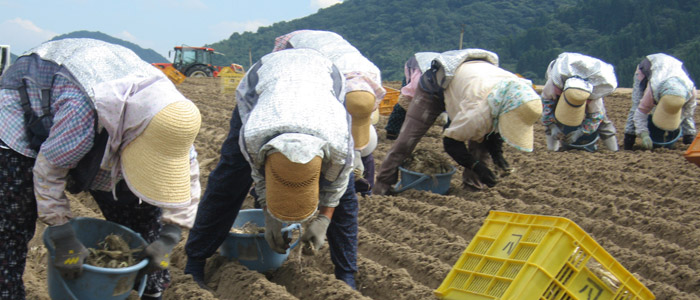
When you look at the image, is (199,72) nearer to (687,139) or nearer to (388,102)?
(388,102)

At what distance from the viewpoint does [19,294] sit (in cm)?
272

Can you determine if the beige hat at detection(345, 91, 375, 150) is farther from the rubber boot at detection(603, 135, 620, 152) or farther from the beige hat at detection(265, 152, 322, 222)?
the rubber boot at detection(603, 135, 620, 152)

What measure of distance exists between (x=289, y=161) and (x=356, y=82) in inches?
72.9

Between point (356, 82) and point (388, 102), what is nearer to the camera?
point (356, 82)

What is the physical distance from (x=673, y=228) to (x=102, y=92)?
11.3 feet

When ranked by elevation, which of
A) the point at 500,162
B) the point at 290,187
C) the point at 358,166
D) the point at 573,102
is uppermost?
the point at 290,187

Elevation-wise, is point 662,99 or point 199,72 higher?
point 662,99

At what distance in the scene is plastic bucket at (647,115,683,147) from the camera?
745 cm

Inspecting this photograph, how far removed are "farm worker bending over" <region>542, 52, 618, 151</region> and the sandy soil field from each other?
1.16 feet

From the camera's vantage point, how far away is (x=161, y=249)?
107 inches

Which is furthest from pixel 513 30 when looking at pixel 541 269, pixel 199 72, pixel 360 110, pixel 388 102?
pixel 541 269

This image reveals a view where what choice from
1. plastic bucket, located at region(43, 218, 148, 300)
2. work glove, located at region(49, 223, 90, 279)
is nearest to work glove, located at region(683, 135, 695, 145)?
plastic bucket, located at region(43, 218, 148, 300)

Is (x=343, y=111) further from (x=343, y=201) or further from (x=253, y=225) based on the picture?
(x=253, y=225)

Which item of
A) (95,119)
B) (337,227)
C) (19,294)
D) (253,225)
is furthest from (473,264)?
(19,294)
